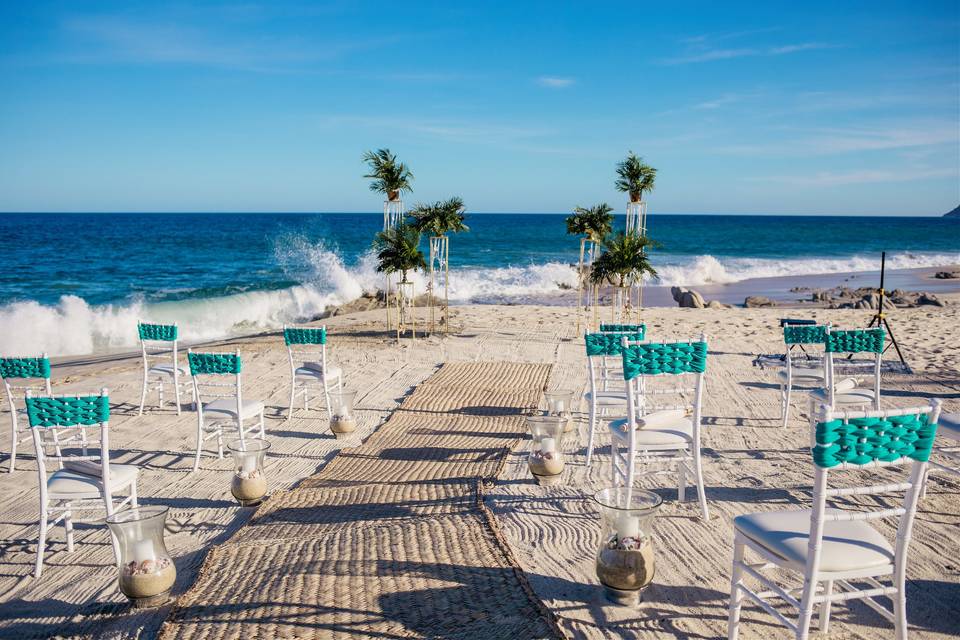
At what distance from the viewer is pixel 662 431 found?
433 centimetres

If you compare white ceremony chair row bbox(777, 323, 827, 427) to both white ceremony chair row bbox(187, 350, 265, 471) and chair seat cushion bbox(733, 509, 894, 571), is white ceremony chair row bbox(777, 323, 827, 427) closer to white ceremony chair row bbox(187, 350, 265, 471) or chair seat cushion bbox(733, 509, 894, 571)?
chair seat cushion bbox(733, 509, 894, 571)

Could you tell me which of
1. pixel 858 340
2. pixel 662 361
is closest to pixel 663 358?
pixel 662 361

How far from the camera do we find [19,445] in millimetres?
6516

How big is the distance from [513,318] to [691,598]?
11.3 meters

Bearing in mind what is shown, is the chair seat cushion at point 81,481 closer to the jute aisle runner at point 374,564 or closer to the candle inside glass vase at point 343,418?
the jute aisle runner at point 374,564

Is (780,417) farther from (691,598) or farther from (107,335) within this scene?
(107,335)

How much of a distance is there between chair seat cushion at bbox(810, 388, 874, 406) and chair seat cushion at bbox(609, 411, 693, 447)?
1589mm

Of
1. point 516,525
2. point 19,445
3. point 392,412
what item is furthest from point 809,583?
point 19,445

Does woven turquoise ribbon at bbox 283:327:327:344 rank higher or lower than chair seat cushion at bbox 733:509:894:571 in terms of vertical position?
higher

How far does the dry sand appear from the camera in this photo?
328cm

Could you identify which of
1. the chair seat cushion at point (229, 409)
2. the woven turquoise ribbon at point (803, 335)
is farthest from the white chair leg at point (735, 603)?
the chair seat cushion at point (229, 409)

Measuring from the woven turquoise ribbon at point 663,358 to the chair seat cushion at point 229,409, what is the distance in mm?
3432

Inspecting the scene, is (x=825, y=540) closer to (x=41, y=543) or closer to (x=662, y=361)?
(x=662, y=361)

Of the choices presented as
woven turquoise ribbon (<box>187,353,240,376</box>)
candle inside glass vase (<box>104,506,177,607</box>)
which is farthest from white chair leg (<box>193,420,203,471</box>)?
candle inside glass vase (<box>104,506,177,607</box>)
